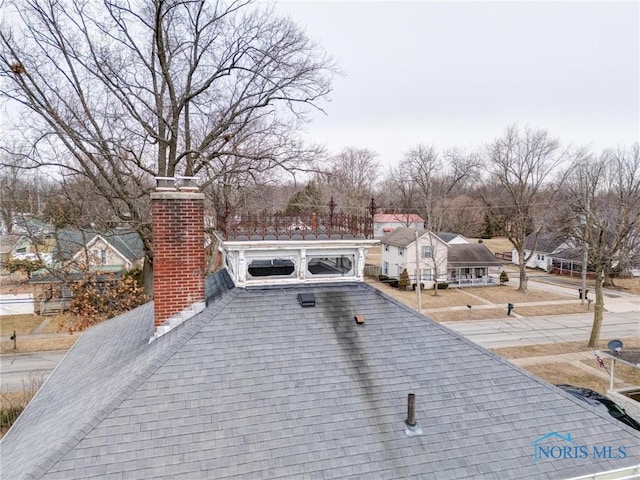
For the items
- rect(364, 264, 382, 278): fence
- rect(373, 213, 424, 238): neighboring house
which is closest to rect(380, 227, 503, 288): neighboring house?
rect(364, 264, 382, 278): fence

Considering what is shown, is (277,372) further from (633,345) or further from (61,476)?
(633,345)

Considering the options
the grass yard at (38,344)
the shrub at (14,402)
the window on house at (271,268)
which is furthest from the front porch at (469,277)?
the shrub at (14,402)

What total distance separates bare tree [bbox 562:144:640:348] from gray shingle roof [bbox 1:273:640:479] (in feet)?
66.9

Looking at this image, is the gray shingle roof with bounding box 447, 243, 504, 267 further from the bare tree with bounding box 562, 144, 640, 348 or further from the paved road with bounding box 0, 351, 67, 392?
the paved road with bounding box 0, 351, 67, 392

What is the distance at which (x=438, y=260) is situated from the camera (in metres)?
40.9

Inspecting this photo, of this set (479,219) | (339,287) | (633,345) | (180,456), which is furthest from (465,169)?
(180,456)

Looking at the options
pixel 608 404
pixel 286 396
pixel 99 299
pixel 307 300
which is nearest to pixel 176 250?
pixel 307 300

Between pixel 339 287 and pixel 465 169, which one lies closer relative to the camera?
pixel 339 287

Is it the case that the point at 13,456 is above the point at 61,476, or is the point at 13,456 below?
below

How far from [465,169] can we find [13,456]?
2553 inches

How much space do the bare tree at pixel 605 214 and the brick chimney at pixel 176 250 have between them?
24328mm

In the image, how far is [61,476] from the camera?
5.05 metres

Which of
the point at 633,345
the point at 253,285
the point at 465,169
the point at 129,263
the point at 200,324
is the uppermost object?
the point at 465,169

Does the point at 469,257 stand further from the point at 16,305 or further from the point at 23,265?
the point at 16,305
